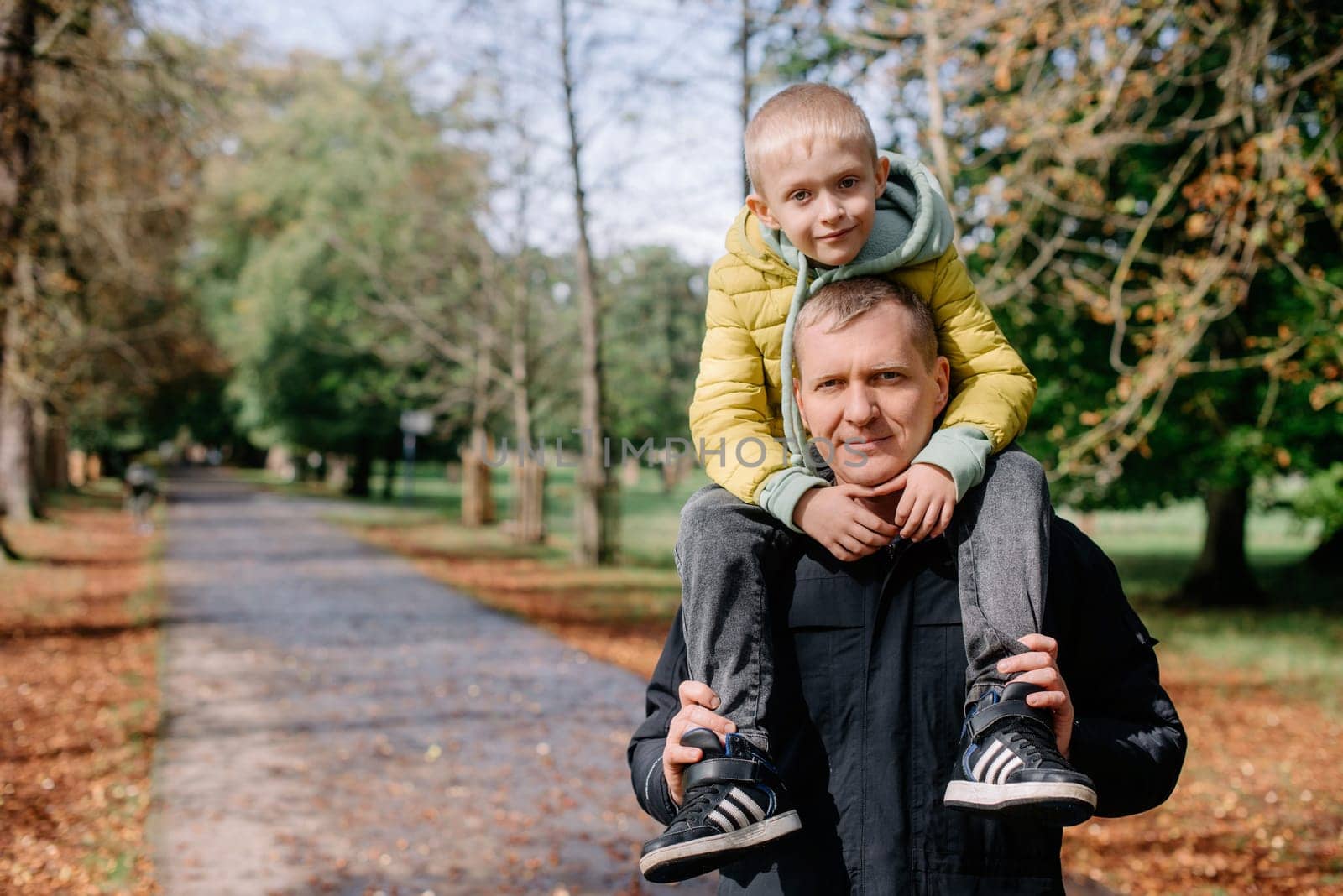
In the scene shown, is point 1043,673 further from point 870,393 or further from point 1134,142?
point 1134,142

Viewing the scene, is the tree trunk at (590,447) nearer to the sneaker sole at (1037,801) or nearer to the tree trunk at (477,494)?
the tree trunk at (477,494)

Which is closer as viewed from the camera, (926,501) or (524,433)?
(926,501)

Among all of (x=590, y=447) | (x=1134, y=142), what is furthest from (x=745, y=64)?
(x=590, y=447)

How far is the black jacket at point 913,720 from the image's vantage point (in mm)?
1974

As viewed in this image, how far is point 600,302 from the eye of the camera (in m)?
22.7

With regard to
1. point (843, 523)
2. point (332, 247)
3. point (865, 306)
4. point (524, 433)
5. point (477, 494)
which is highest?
point (332, 247)

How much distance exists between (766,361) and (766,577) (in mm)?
418

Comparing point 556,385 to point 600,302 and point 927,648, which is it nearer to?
point 600,302

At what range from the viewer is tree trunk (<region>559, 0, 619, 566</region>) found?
20.2 m

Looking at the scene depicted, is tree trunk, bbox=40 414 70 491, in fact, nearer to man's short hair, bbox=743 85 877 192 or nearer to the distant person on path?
the distant person on path

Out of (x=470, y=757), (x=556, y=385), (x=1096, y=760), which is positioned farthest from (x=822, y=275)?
(x=556, y=385)

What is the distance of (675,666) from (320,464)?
62.9 metres

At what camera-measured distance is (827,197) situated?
1.98 m

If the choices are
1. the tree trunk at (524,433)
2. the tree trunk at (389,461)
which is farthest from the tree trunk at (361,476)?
the tree trunk at (524,433)
